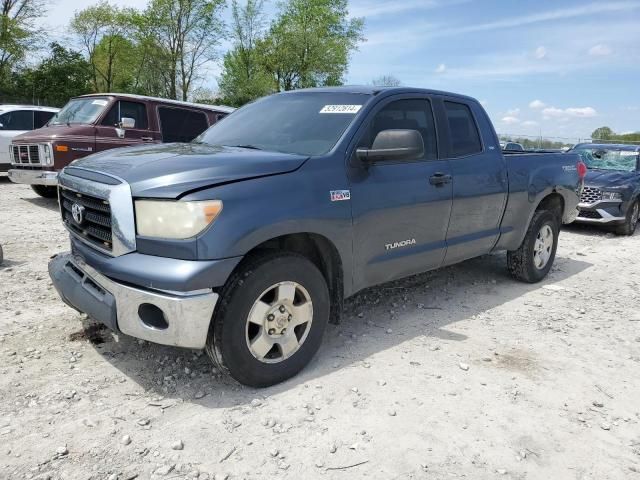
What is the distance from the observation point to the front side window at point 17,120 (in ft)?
38.7

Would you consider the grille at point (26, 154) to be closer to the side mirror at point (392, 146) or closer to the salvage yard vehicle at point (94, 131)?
the salvage yard vehicle at point (94, 131)

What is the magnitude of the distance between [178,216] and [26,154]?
7.55 m

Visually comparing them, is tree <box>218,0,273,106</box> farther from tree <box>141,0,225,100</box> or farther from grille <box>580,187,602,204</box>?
grille <box>580,187,602,204</box>

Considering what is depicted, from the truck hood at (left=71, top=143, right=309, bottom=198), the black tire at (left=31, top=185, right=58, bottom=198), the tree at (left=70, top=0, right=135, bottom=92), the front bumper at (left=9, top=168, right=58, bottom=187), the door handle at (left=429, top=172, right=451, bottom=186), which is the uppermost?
the tree at (left=70, top=0, right=135, bottom=92)

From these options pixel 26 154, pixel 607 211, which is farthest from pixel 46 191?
pixel 607 211

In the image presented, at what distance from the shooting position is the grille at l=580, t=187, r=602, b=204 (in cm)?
925

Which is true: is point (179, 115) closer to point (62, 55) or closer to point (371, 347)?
point (371, 347)

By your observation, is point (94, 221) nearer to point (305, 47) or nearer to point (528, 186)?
point (528, 186)

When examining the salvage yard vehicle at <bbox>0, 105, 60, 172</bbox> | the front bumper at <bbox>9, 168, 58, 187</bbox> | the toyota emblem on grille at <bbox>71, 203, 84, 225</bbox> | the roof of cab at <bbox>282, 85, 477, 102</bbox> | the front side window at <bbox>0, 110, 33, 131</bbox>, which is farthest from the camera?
the front side window at <bbox>0, 110, 33, 131</bbox>

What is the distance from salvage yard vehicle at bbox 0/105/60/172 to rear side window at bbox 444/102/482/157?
1067 centimetres

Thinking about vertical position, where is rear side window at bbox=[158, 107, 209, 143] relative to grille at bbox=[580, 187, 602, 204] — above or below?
above

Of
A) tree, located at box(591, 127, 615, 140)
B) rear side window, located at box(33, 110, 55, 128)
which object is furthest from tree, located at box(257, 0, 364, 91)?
→ rear side window, located at box(33, 110, 55, 128)

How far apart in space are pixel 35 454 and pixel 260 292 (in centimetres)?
132

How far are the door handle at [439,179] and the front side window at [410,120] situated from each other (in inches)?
6.1
